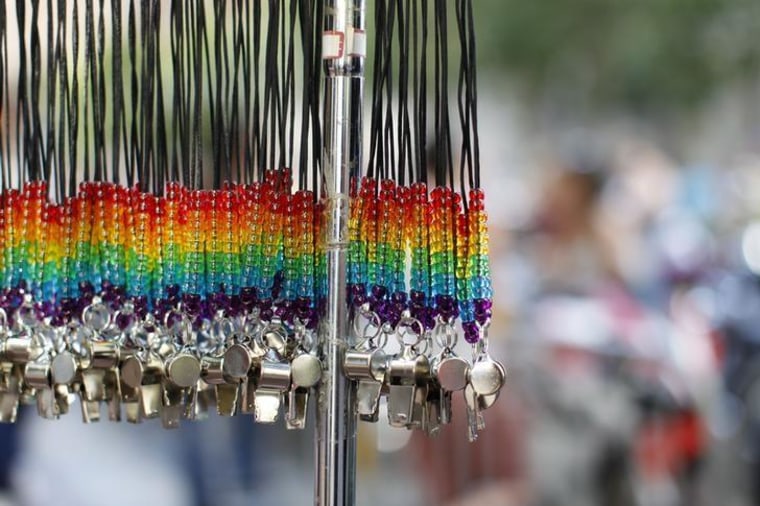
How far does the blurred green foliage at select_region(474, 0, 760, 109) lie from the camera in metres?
4.89

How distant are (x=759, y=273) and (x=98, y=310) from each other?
2.87 m

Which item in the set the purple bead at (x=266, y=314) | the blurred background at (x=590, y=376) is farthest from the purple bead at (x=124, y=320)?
the blurred background at (x=590, y=376)

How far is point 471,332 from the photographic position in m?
0.75

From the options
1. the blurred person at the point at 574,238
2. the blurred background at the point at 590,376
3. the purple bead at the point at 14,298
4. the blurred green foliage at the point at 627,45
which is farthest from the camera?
the blurred green foliage at the point at 627,45

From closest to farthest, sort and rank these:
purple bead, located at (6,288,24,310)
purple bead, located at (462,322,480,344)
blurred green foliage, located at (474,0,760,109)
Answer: purple bead, located at (462,322,480,344), purple bead, located at (6,288,24,310), blurred green foliage, located at (474,0,760,109)

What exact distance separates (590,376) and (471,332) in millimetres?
2134

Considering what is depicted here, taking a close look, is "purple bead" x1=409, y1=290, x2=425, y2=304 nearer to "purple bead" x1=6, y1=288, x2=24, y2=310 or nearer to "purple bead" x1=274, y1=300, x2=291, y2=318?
"purple bead" x1=274, y1=300, x2=291, y2=318

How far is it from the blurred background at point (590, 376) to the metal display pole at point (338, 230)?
1.47 meters

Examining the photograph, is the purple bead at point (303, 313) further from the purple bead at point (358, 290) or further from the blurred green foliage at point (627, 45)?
the blurred green foliage at point (627, 45)

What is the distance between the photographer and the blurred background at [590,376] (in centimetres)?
224

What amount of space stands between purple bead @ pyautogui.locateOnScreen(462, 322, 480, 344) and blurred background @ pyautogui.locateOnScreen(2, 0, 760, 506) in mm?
1529

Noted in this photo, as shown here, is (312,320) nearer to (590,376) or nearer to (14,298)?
(14,298)

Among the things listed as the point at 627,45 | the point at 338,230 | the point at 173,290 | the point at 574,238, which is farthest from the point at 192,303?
the point at 627,45

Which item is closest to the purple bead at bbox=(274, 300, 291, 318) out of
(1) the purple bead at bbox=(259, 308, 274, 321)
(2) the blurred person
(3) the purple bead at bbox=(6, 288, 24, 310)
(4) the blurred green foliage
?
(1) the purple bead at bbox=(259, 308, 274, 321)
